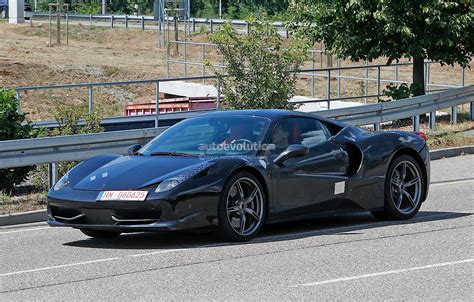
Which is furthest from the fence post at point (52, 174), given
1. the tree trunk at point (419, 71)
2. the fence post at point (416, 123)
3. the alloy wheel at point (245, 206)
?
the tree trunk at point (419, 71)

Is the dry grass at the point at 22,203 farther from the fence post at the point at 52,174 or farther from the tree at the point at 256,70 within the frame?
the tree at the point at 256,70

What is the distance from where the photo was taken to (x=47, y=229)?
13688 millimetres

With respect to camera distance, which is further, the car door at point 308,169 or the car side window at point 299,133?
the car side window at point 299,133

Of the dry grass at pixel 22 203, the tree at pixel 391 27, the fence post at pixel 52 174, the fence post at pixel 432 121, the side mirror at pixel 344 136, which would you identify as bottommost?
the dry grass at pixel 22 203

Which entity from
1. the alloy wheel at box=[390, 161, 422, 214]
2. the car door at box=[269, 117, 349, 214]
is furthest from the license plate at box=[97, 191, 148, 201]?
the alloy wheel at box=[390, 161, 422, 214]

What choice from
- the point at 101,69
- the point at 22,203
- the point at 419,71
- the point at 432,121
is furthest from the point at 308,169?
the point at 101,69

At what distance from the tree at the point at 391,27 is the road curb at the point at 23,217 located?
42.6ft

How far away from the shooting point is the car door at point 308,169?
12188 mm

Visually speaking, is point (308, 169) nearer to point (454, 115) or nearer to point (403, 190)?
point (403, 190)

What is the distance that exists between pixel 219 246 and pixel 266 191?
2.65 feet

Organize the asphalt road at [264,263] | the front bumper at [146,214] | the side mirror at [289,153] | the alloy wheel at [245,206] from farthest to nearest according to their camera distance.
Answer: the side mirror at [289,153] → the alloy wheel at [245,206] → the front bumper at [146,214] → the asphalt road at [264,263]

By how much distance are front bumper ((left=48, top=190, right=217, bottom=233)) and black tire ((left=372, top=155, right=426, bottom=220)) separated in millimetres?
2567

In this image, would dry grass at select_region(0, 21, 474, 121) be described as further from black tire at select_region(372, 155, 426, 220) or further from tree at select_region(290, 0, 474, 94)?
black tire at select_region(372, 155, 426, 220)

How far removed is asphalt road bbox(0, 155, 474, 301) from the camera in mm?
9102
